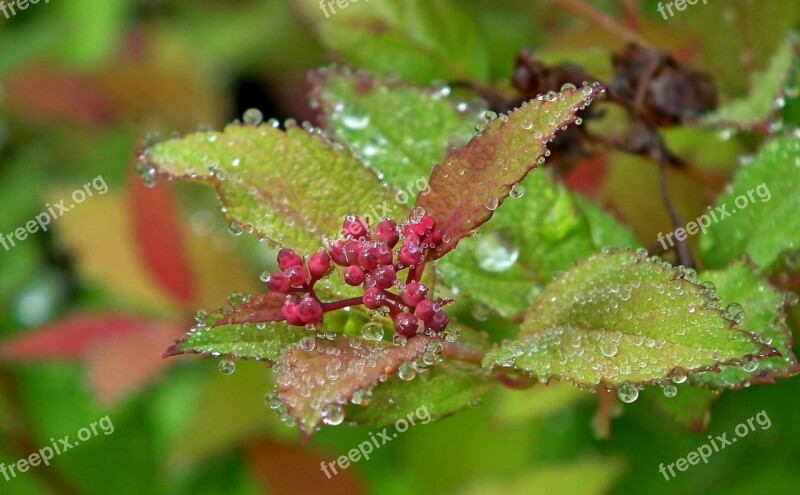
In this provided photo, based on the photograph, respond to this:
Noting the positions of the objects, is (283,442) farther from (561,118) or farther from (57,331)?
(561,118)

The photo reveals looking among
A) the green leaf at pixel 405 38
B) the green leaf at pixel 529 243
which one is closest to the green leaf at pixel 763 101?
the green leaf at pixel 529 243

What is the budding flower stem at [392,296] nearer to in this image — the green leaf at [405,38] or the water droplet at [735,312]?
the water droplet at [735,312]

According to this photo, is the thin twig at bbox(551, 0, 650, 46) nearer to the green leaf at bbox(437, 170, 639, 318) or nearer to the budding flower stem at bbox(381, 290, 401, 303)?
the green leaf at bbox(437, 170, 639, 318)

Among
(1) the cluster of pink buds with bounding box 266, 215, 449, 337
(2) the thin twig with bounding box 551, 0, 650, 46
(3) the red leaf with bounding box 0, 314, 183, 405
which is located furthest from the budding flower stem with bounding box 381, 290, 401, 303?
(3) the red leaf with bounding box 0, 314, 183, 405

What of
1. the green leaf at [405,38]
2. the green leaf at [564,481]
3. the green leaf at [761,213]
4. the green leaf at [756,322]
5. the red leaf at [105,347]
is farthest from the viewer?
the red leaf at [105,347]

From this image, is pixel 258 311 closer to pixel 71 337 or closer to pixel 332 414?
pixel 332 414

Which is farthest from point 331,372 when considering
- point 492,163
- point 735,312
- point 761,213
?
point 761,213

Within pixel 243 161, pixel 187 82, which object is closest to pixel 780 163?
pixel 243 161

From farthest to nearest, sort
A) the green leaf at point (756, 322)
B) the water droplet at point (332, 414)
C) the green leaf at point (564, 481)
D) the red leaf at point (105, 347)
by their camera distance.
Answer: the red leaf at point (105, 347)
the green leaf at point (564, 481)
the green leaf at point (756, 322)
the water droplet at point (332, 414)
